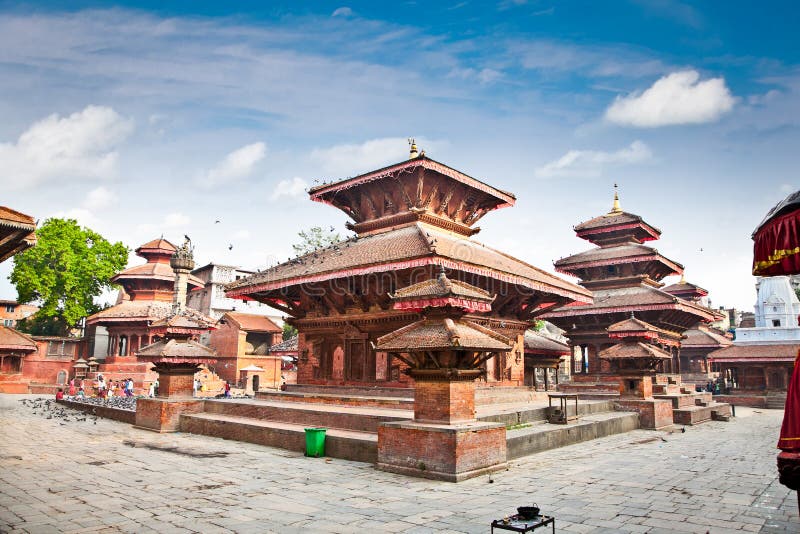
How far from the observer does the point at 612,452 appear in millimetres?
13773

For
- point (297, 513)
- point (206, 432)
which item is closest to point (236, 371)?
point (206, 432)

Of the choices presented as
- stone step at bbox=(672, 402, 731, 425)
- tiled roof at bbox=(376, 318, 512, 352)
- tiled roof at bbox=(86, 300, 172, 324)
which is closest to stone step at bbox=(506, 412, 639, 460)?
tiled roof at bbox=(376, 318, 512, 352)

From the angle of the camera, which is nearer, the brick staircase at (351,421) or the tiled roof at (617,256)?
the brick staircase at (351,421)

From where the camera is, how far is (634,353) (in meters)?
20.2

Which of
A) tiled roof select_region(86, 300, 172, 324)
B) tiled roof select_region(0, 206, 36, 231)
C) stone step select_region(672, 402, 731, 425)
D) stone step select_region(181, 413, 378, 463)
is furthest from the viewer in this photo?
tiled roof select_region(86, 300, 172, 324)

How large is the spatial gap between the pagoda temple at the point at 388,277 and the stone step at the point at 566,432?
9.75 ft

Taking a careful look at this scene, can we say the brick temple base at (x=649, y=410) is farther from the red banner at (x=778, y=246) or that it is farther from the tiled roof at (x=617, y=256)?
the red banner at (x=778, y=246)

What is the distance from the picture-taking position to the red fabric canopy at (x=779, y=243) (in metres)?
4.18

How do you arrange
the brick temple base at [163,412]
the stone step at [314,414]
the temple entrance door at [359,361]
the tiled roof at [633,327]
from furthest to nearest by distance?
the tiled roof at [633,327]
the brick temple base at [163,412]
the temple entrance door at [359,361]
the stone step at [314,414]

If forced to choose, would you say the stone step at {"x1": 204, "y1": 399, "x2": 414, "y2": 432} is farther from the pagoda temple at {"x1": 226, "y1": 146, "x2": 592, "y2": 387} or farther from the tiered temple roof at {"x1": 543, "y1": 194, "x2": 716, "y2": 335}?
the tiered temple roof at {"x1": 543, "y1": 194, "x2": 716, "y2": 335}

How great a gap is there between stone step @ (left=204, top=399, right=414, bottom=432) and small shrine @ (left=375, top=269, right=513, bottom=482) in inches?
73.6

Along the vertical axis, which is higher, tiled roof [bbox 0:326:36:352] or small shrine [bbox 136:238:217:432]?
tiled roof [bbox 0:326:36:352]

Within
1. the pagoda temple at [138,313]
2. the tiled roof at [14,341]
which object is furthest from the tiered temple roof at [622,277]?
the tiled roof at [14,341]

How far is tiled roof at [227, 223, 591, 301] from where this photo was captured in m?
15.2
